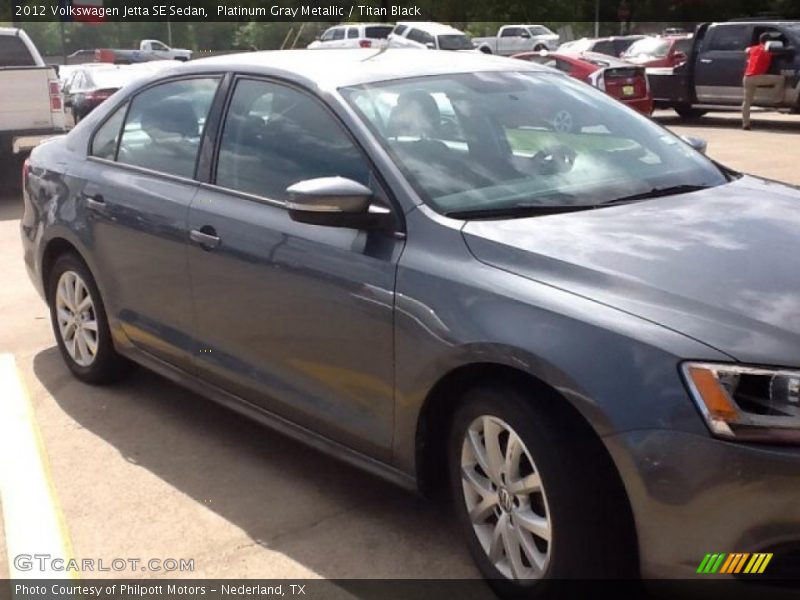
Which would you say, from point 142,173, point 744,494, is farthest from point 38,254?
point 744,494

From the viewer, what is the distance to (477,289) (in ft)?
10.4

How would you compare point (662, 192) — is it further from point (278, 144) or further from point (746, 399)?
point (278, 144)

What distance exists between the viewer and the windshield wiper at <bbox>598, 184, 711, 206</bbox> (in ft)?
12.1

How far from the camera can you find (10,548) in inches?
149

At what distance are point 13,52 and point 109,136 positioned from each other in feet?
31.8

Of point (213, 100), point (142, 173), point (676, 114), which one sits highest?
point (213, 100)

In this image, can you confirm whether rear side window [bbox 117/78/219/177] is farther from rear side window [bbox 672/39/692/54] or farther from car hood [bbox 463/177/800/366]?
rear side window [bbox 672/39/692/54]

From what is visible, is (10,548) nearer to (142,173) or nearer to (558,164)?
(142,173)

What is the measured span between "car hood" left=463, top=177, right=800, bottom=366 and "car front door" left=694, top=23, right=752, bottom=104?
1657 centimetres

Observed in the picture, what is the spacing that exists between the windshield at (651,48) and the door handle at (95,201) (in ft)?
56.5

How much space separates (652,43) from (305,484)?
1870 centimetres

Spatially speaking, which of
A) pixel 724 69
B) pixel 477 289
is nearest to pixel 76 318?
pixel 477 289

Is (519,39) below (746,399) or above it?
below

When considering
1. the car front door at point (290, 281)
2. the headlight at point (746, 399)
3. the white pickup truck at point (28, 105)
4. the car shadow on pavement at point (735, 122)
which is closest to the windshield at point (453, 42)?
the car shadow on pavement at point (735, 122)
